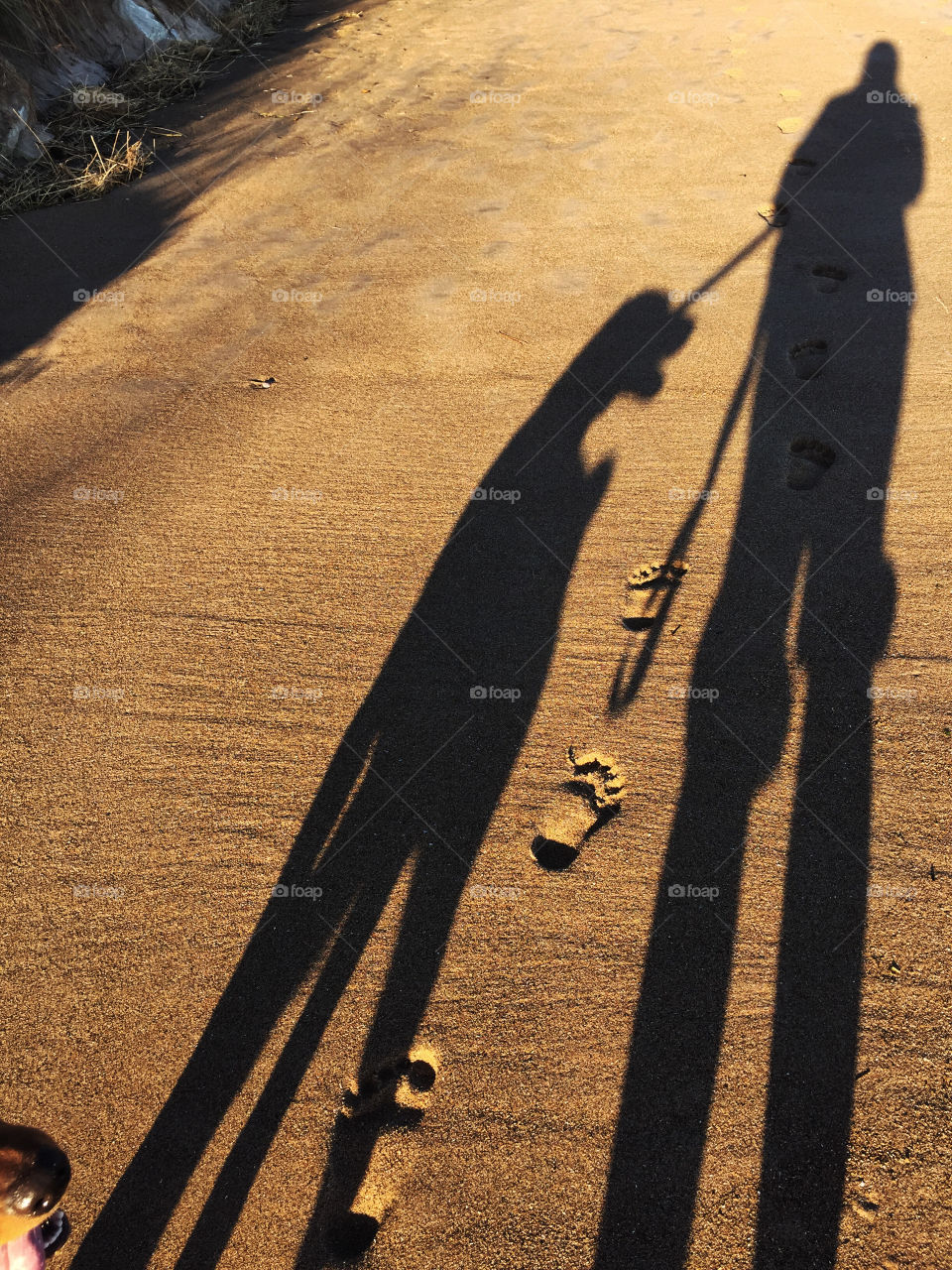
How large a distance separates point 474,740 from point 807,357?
3810mm

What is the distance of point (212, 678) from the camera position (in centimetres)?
393

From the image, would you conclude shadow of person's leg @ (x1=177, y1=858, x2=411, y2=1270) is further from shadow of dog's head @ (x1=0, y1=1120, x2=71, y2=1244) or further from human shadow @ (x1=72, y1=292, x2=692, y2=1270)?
shadow of dog's head @ (x1=0, y1=1120, x2=71, y2=1244)

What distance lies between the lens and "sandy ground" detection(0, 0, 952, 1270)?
8.35 ft

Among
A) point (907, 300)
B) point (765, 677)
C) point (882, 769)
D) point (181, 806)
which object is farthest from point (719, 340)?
point (181, 806)

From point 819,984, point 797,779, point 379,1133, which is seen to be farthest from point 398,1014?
point 797,779

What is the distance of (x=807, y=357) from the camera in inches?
216

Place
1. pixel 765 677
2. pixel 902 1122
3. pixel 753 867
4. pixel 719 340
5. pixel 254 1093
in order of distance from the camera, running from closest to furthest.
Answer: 1. pixel 902 1122
2. pixel 254 1093
3. pixel 753 867
4. pixel 765 677
5. pixel 719 340

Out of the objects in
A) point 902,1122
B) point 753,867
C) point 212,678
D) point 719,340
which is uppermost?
point 212,678

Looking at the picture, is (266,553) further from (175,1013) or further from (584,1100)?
(584,1100)

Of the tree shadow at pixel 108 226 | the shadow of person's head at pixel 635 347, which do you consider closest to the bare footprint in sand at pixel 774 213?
the shadow of person's head at pixel 635 347

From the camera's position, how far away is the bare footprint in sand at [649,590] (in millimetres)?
4023

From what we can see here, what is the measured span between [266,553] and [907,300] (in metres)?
4.98

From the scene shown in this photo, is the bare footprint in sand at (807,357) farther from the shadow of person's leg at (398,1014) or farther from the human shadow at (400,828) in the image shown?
the shadow of person's leg at (398,1014)

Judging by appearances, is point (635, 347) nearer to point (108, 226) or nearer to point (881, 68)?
point (108, 226)
